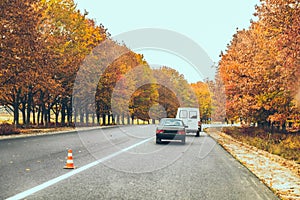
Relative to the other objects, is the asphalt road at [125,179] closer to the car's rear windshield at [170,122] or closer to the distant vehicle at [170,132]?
the distant vehicle at [170,132]

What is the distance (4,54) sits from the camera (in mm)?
27359

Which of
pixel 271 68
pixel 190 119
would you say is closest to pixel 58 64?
pixel 190 119

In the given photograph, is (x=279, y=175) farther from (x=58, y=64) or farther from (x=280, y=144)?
(x=58, y=64)

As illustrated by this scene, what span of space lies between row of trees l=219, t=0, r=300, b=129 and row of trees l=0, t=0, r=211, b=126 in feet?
52.6

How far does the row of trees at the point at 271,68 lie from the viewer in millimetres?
18422

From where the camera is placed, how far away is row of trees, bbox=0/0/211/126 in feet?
92.4

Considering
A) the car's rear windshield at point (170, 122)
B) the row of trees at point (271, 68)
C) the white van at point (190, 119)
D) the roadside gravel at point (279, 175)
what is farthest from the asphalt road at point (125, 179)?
the white van at point (190, 119)

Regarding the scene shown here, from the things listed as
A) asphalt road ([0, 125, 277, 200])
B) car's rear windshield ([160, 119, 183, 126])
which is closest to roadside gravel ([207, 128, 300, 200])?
asphalt road ([0, 125, 277, 200])

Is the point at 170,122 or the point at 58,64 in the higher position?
the point at 58,64

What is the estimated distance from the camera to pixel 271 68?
25438 mm

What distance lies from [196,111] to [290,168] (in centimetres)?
2019

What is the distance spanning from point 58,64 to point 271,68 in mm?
22492

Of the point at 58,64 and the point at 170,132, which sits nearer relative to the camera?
the point at 170,132

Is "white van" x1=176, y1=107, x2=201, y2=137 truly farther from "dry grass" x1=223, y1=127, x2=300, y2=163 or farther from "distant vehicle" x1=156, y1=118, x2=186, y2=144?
"distant vehicle" x1=156, y1=118, x2=186, y2=144
